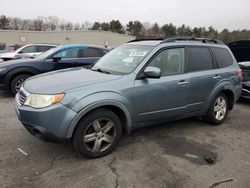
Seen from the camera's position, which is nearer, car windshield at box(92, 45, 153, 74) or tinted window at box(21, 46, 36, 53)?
car windshield at box(92, 45, 153, 74)

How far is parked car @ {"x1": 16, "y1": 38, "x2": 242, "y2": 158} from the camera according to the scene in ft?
10.1

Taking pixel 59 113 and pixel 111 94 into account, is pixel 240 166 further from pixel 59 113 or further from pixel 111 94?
pixel 59 113

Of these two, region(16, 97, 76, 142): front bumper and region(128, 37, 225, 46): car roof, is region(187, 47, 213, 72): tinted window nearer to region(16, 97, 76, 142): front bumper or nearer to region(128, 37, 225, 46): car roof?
region(128, 37, 225, 46): car roof

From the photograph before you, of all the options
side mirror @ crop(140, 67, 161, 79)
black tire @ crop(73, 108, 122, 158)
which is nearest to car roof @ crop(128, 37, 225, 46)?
side mirror @ crop(140, 67, 161, 79)

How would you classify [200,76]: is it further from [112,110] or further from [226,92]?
[112,110]

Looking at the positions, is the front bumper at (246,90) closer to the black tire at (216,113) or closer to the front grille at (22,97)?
the black tire at (216,113)

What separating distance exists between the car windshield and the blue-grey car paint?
5.6 inches

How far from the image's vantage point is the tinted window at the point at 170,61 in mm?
3979

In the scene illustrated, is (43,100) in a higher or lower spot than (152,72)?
lower

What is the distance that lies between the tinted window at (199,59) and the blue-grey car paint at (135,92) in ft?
0.39

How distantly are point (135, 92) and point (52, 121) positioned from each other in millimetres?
1257

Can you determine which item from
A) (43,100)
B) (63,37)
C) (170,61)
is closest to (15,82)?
(43,100)

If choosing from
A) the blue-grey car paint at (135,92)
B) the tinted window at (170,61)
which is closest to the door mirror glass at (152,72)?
the blue-grey car paint at (135,92)

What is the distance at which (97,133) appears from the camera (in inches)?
133
